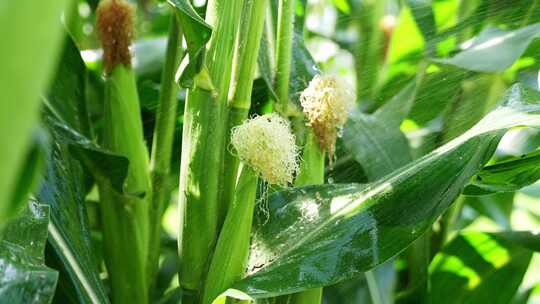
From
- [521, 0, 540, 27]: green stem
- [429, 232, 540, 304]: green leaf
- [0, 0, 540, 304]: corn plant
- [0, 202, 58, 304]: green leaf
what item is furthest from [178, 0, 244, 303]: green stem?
[521, 0, 540, 27]: green stem

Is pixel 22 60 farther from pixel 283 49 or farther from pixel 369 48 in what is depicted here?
pixel 369 48

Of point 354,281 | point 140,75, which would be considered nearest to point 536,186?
point 354,281

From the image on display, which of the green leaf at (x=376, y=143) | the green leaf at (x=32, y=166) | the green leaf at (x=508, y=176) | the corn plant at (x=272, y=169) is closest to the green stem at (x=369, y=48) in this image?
the corn plant at (x=272, y=169)

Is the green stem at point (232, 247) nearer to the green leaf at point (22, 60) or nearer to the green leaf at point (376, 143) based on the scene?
the green leaf at point (376, 143)

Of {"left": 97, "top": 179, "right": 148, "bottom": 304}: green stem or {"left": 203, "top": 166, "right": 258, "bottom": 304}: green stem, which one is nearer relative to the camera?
{"left": 203, "top": 166, "right": 258, "bottom": 304}: green stem

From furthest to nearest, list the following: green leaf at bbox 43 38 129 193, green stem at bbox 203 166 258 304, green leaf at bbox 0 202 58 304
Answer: green leaf at bbox 43 38 129 193 < green stem at bbox 203 166 258 304 < green leaf at bbox 0 202 58 304

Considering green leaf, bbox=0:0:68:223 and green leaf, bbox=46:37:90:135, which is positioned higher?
green leaf, bbox=0:0:68:223

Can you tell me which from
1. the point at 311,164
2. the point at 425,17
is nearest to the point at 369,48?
the point at 425,17

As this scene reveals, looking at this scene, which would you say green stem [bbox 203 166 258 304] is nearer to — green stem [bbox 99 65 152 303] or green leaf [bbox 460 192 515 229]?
green stem [bbox 99 65 152 303]
